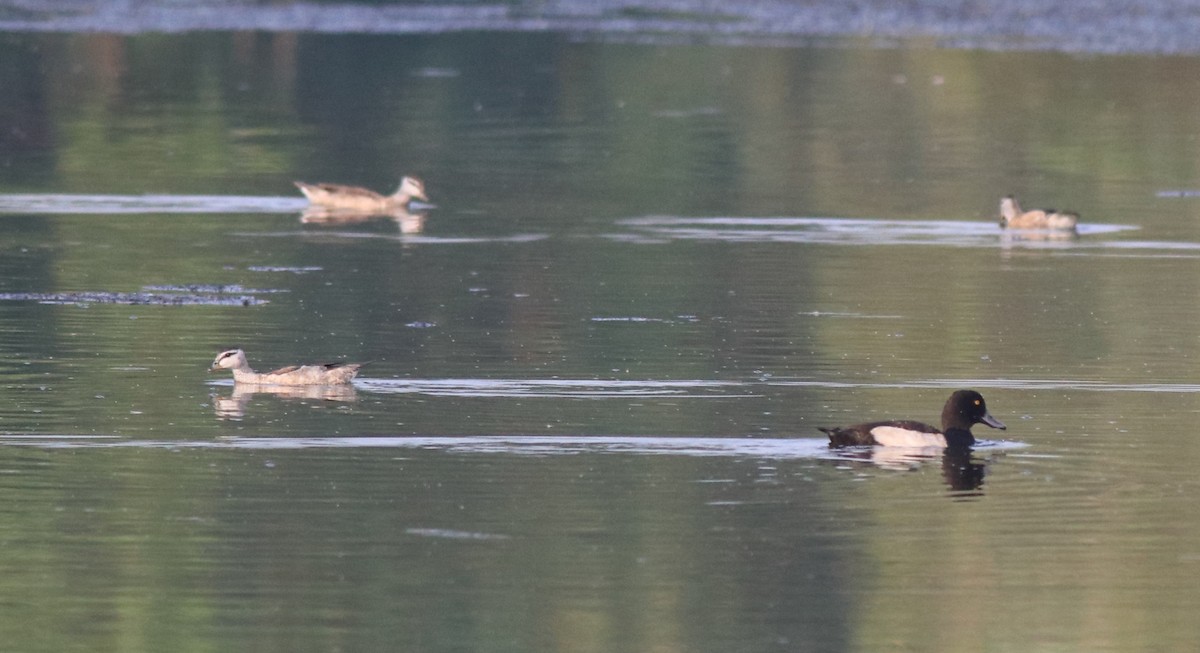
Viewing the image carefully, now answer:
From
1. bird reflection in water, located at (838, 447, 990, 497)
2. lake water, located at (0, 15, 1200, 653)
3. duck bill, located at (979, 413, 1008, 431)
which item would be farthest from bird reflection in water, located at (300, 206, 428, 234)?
bird reflection in water, located at (838, 447, 990, 497)

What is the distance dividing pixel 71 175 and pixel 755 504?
754 inches

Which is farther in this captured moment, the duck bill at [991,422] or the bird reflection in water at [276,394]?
the bird reflection in water at [276,394]

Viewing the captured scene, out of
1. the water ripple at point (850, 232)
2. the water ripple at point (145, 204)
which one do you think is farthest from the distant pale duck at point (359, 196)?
the water ripple at point (850, 232)

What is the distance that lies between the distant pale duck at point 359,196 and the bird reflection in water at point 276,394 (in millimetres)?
11749

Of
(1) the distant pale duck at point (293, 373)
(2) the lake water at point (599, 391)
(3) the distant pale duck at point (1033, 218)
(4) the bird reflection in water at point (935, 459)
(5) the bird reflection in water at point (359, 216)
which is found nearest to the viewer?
(2) the lake water at point (599, 391)

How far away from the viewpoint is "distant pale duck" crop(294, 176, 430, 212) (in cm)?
2733

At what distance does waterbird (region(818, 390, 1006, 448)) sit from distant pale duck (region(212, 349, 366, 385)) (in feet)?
9.87

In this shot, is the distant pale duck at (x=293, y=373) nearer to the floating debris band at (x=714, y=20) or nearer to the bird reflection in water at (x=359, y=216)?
the bird reflection in water at (x=359, y=216)

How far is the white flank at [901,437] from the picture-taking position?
1351cm

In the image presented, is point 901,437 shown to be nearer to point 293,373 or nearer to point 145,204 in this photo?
point 293,373

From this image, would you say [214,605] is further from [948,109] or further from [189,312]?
[948,109]

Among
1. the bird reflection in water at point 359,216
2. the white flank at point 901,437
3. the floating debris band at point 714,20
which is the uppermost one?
the floating debris band at point 714,20

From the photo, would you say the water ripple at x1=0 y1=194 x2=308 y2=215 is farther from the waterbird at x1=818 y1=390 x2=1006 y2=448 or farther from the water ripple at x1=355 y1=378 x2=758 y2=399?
the waterbird at x1=818 y1=390 x2=1006 y2=448

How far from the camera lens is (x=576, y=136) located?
35.7 meters
